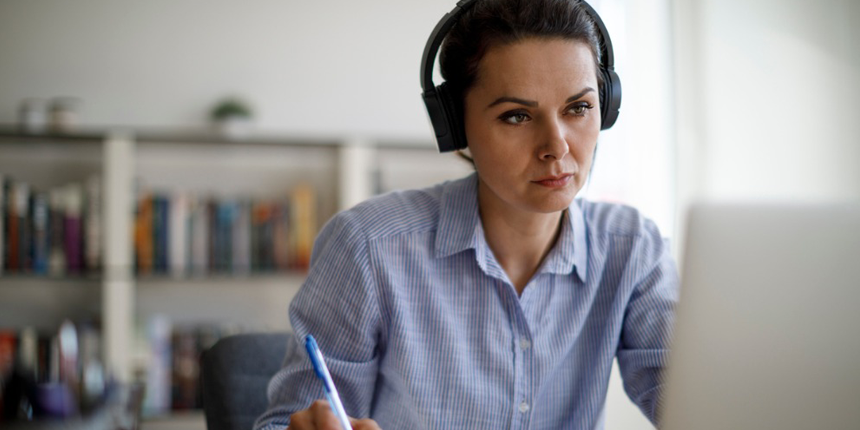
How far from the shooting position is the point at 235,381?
105 cm

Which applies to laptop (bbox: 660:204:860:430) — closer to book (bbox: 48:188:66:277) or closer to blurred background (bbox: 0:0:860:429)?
blurred background (bbox: 0:0:860:429)

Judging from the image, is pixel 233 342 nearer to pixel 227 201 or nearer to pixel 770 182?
pixel 770 182

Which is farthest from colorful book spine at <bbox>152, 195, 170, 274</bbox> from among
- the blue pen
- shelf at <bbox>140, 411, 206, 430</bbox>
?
the blue pen

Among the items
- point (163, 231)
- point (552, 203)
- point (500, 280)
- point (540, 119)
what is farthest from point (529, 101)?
point (163, 231)

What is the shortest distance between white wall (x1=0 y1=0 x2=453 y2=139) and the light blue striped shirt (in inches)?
77.2

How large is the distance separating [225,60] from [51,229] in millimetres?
919

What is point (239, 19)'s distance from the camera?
3.04 m

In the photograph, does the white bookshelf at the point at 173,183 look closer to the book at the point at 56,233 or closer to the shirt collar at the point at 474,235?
the book at the point at 56,233

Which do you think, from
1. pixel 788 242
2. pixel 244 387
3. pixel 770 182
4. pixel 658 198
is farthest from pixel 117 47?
pixel 788 242

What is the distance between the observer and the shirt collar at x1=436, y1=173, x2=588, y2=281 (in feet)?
3.49

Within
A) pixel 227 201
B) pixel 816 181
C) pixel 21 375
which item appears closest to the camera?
pixel 816 181

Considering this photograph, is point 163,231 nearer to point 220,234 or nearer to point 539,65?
point 220,234

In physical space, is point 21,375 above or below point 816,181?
below

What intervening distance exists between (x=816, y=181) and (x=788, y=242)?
206mm
